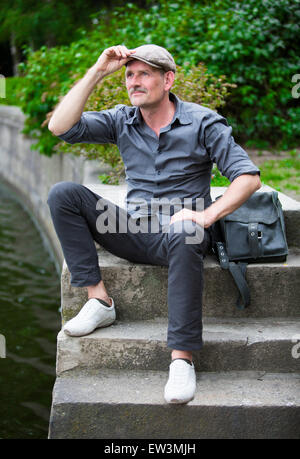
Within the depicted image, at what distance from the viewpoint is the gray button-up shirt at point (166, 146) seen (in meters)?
3.16

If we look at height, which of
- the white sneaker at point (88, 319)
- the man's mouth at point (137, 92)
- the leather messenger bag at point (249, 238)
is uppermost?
the man's mouth at point (137, 92)

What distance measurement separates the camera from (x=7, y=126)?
40.0ft

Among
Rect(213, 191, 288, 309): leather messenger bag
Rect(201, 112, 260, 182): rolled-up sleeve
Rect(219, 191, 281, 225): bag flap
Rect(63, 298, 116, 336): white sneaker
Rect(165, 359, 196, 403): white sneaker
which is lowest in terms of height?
Rect(165, 359, 196, 403): white sneaker

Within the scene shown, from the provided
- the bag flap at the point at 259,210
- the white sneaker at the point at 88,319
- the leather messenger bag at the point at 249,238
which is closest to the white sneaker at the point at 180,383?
the white sneaker at the point at 88,319

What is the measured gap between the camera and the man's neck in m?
3.26

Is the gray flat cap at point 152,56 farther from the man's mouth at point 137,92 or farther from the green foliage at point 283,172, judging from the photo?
the green foliage at point 283,172

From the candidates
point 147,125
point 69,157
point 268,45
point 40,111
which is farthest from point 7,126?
point 147,125

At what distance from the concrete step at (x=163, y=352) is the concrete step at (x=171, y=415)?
0.21 metres

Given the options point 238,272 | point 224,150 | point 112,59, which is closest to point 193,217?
point 224,150

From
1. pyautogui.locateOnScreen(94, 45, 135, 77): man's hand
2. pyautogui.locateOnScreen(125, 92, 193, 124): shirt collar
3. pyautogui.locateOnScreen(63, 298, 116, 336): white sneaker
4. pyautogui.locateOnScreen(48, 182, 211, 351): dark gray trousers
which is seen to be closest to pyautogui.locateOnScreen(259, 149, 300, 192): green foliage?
pyautogui.locateOnScreen(125, 92, 193, 124): shirt collar

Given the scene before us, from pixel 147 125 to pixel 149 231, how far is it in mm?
561

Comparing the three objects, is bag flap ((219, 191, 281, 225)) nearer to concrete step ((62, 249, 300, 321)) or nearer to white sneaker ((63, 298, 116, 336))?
concrete step ((62, 249, 300, 321))

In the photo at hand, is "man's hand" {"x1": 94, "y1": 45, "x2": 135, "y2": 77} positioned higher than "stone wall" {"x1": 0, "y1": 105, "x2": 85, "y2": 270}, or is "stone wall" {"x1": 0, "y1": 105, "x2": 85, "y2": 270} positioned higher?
"stone wall" {"x1": 0, "y1": 105, "x2": 85, "y2": 270}

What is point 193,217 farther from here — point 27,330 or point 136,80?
point 27,330
